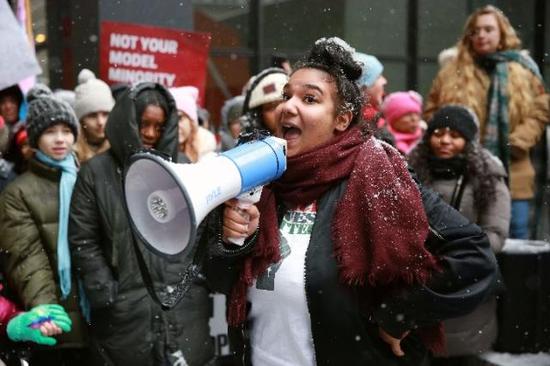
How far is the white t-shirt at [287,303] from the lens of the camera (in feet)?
7.98

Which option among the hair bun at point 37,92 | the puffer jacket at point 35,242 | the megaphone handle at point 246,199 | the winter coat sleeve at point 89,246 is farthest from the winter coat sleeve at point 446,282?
the hair bun at point 37,92

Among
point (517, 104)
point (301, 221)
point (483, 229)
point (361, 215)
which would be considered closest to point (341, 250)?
point (361, 215)

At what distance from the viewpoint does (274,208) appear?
8.32ft

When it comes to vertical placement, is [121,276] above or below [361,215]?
below

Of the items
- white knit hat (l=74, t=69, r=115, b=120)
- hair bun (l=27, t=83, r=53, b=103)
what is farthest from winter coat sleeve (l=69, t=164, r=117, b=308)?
white knit hat (l=74, t=69, r=115, b=120)

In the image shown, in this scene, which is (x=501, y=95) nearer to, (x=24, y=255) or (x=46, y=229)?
(x=46, y=229)

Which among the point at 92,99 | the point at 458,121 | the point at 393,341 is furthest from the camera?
the point at 92,99

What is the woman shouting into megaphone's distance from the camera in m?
2.29

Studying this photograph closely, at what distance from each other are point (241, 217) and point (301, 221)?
0.28 meters

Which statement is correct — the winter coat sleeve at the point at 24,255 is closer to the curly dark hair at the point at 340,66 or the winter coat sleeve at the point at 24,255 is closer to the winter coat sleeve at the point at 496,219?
the curly dark hair at the point at 340,66

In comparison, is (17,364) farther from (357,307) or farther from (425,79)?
(425,79)

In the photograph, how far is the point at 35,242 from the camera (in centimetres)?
435

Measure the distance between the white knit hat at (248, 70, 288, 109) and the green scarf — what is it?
1837 mm

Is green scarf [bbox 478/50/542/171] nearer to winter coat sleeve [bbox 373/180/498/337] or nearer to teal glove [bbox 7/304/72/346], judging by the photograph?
teal glove [bbox 7/304/72/346]
